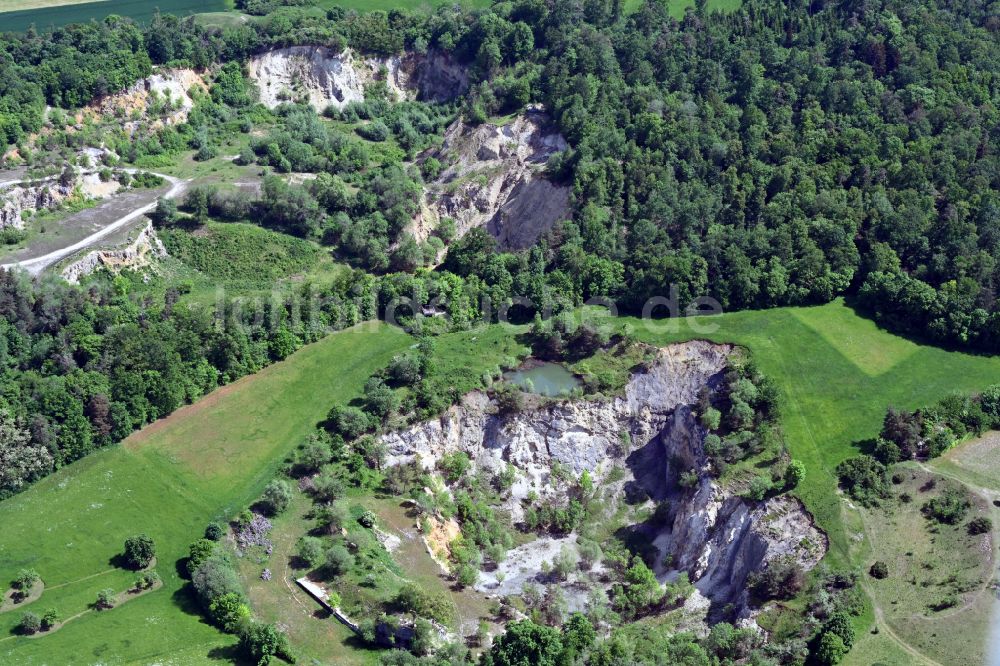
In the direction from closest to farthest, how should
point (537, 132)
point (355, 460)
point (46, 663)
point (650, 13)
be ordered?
point (46, 663) < point (355, 460) < point (537, 132) < point (650, 13)

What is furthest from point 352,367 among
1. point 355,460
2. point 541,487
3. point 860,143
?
point 860,143

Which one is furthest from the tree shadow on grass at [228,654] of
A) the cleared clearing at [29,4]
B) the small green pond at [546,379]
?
the cleared clearing at [29,4]

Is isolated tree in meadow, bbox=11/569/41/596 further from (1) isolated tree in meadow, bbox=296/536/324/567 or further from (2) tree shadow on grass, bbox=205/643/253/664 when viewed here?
(1) isolated tree in meadow, bbox=296/536/324/567

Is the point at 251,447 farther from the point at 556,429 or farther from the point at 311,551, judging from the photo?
the point at 556,429

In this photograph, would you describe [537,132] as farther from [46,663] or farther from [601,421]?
[46,663]

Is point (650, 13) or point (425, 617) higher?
point (650, 13)

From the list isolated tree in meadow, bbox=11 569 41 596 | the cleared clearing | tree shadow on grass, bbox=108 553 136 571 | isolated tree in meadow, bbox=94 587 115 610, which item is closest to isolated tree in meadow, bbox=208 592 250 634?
isolated tree in meadow, bbox=94 587 115 610
